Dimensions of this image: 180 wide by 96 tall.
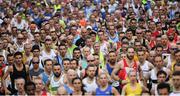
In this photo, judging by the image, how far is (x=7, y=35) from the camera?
14.3 metres

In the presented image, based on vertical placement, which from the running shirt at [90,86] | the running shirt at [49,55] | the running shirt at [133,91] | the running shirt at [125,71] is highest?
the running shirt at [49,55]

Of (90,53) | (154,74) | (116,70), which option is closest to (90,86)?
(116,70)

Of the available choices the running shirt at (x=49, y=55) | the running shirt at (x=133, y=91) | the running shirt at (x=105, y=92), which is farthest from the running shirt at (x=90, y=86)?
the running shirt at (x=49, y=55)

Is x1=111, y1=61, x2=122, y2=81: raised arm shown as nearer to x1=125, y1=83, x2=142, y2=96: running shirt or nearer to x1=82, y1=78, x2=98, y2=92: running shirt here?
x1=82, y1=78, x2=98, y2=92: running shirt

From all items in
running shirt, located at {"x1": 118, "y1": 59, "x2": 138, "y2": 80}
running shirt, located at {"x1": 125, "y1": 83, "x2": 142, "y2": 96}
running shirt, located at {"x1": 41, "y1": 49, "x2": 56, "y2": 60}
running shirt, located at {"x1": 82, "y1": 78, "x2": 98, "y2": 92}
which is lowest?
running shirt, located at {"x1": 125, "y1": 83, "x2": 142, "y2": 96}

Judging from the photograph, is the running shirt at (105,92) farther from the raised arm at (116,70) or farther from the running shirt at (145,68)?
the running shirt at (145,68)

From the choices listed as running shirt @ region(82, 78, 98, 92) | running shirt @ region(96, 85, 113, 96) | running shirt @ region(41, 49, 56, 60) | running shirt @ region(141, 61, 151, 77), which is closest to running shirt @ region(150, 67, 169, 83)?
running shirt @ region(141, 61, 151, 77)

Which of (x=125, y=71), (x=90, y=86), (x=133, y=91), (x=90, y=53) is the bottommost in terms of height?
(x=133, y=91)

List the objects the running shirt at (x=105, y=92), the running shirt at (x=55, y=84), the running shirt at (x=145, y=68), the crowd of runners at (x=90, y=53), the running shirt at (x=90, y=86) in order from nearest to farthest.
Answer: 1. the running shirt at (x=105, y=92)
2. the crowd of runners at (x=90, y=53)
3. the running shirt at (x=90, y=86)
4. the running shirt at (x=55, y=84)
5. the running shirt at (x=145, y=68)

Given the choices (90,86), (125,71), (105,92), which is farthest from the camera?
(125,71)

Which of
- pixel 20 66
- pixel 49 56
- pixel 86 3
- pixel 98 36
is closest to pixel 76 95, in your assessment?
pixel 20 66

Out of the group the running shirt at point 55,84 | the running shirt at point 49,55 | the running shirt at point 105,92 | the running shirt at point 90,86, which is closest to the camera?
the running shirt at point 105,92

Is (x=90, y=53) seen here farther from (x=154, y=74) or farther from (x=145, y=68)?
(x=154, y=74)

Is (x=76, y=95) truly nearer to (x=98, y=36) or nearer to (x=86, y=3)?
(x=98, y=36)
